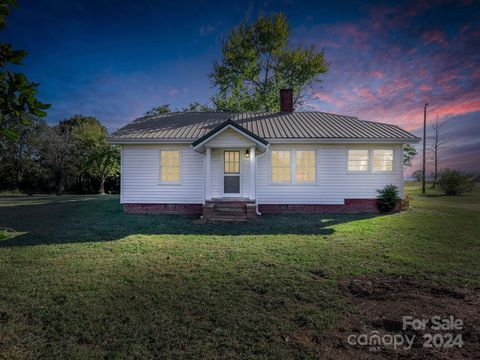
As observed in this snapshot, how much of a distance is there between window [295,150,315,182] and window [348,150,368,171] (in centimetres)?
185

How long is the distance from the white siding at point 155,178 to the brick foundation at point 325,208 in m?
3.36

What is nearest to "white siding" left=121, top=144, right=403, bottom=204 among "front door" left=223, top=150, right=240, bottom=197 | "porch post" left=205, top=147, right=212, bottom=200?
"front door" left=223, top=150, right=240, bottom=197

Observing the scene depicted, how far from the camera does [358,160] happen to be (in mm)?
11734

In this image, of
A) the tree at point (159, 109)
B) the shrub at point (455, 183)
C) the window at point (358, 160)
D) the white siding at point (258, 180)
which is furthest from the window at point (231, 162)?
the tree at point (159, 109)

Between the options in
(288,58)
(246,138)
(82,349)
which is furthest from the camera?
(288,58)

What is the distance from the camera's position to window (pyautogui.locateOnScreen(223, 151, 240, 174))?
11453 mm

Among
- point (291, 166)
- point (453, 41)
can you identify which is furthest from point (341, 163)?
point (453, 41)

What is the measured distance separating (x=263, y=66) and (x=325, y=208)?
19.8m

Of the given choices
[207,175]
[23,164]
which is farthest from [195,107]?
[207,175]

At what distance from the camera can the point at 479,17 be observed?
11.3m

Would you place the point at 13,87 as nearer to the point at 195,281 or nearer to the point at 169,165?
the point at 195,281

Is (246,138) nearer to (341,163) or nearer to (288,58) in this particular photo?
(341,163)

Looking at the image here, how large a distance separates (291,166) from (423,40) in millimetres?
10453

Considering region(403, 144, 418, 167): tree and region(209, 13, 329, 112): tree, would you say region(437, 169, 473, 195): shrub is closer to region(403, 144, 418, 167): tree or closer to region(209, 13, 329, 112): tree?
region(403, 144, 418, 167): tree
